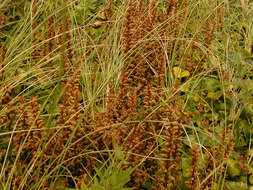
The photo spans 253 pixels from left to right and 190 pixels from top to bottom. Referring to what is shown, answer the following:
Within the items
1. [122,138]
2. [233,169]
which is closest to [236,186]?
[233,169]

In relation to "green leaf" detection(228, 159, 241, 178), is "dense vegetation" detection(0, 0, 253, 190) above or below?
above

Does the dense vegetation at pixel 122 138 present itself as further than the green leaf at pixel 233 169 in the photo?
No

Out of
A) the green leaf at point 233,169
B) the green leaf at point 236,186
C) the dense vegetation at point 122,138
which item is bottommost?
the green leaf at point 236,186

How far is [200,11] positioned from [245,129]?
104 centimetres

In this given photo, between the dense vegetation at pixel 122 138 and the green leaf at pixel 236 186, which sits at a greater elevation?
the dense vegetation at pixel 122 138

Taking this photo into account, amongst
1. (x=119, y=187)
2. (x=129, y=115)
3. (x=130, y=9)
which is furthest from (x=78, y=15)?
(x=119, y=187)

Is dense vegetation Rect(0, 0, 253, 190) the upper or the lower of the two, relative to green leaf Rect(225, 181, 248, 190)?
upper

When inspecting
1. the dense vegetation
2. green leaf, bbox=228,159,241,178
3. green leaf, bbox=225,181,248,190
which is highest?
the dense vegetation

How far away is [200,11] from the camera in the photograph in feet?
7.54

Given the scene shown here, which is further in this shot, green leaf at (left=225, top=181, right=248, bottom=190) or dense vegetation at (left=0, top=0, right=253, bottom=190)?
green leaf at (left=225, top=181, right=248, bottom=190)

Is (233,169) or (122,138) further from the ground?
(122,138)

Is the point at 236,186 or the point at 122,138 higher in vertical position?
the point at 122,138

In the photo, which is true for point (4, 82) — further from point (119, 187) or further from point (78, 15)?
point (78, 15)

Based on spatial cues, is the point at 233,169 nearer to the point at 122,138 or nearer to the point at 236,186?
the point at 236,186
